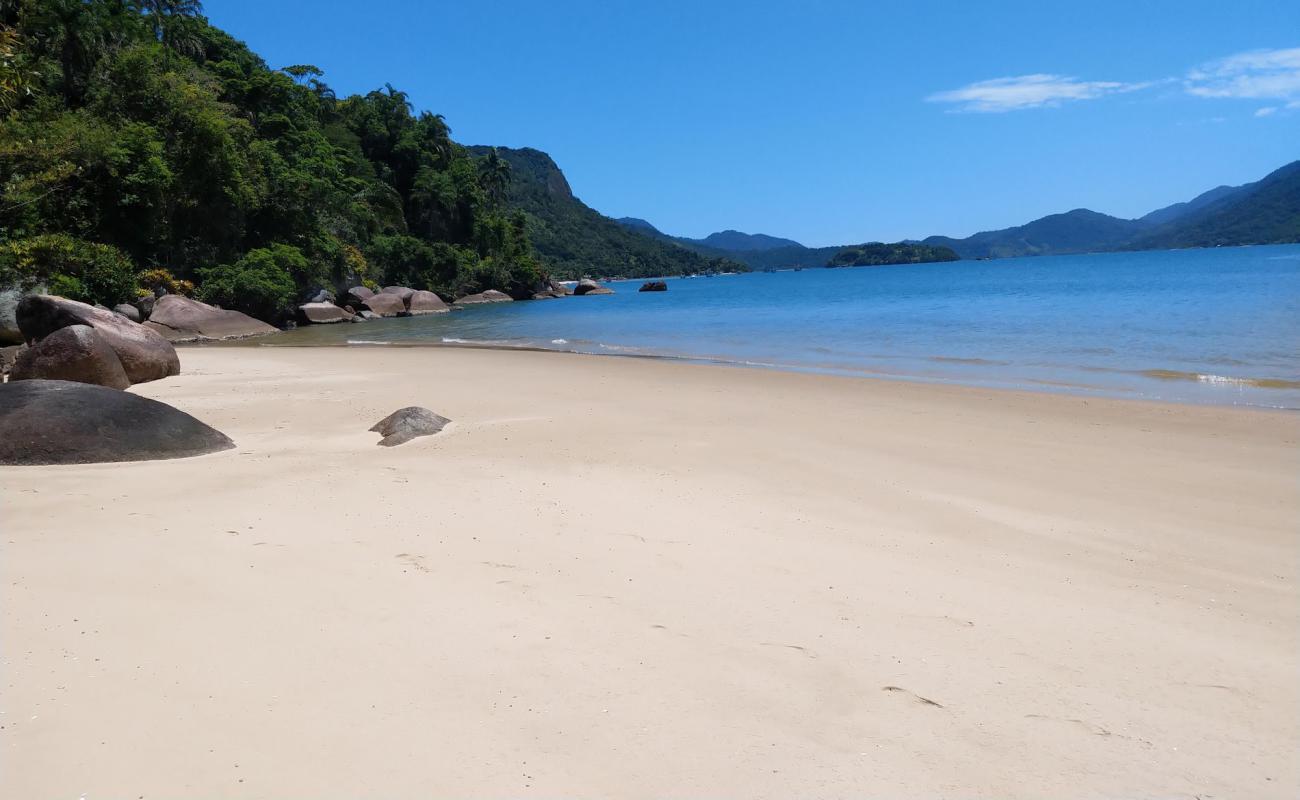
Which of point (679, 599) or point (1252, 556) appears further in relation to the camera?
point (1252, 556)

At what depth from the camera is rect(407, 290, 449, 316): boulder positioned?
4553cm

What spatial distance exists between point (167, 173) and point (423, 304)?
19.3m

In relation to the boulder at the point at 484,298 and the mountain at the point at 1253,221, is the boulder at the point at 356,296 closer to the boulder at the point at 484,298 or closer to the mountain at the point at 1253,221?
the boulder at the point at 484,298

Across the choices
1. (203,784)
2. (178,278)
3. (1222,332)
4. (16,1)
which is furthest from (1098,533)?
(16,1)

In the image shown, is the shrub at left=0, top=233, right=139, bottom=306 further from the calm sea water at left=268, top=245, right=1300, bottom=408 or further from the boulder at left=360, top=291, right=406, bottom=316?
the boulder at left=360, top=291, right=406, bottom=316

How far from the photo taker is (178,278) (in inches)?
1219

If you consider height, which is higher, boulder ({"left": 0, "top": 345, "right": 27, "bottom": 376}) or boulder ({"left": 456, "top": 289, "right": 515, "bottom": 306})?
boulder ({"left": 456, "top": 289, "right": 515, "bottom": 306})

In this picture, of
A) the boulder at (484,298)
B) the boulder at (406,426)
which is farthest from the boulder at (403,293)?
the boulder at (406,426)

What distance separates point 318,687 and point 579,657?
3.15 feet

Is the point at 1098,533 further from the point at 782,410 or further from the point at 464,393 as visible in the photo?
the point at 464,393

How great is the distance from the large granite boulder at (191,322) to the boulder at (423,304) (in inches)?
699

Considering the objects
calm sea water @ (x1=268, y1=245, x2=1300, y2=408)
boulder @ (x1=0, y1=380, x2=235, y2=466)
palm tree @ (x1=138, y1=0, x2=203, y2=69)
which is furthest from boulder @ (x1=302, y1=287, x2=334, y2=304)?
boulder @ (x1=0, y1=380, x2=235, y2=466)

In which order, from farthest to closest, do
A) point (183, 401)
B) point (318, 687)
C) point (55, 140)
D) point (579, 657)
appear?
point (55, 140) < point (183, 401) < point (579, 657) < point (318, 687)

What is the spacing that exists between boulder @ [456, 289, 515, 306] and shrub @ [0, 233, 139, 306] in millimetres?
30121
